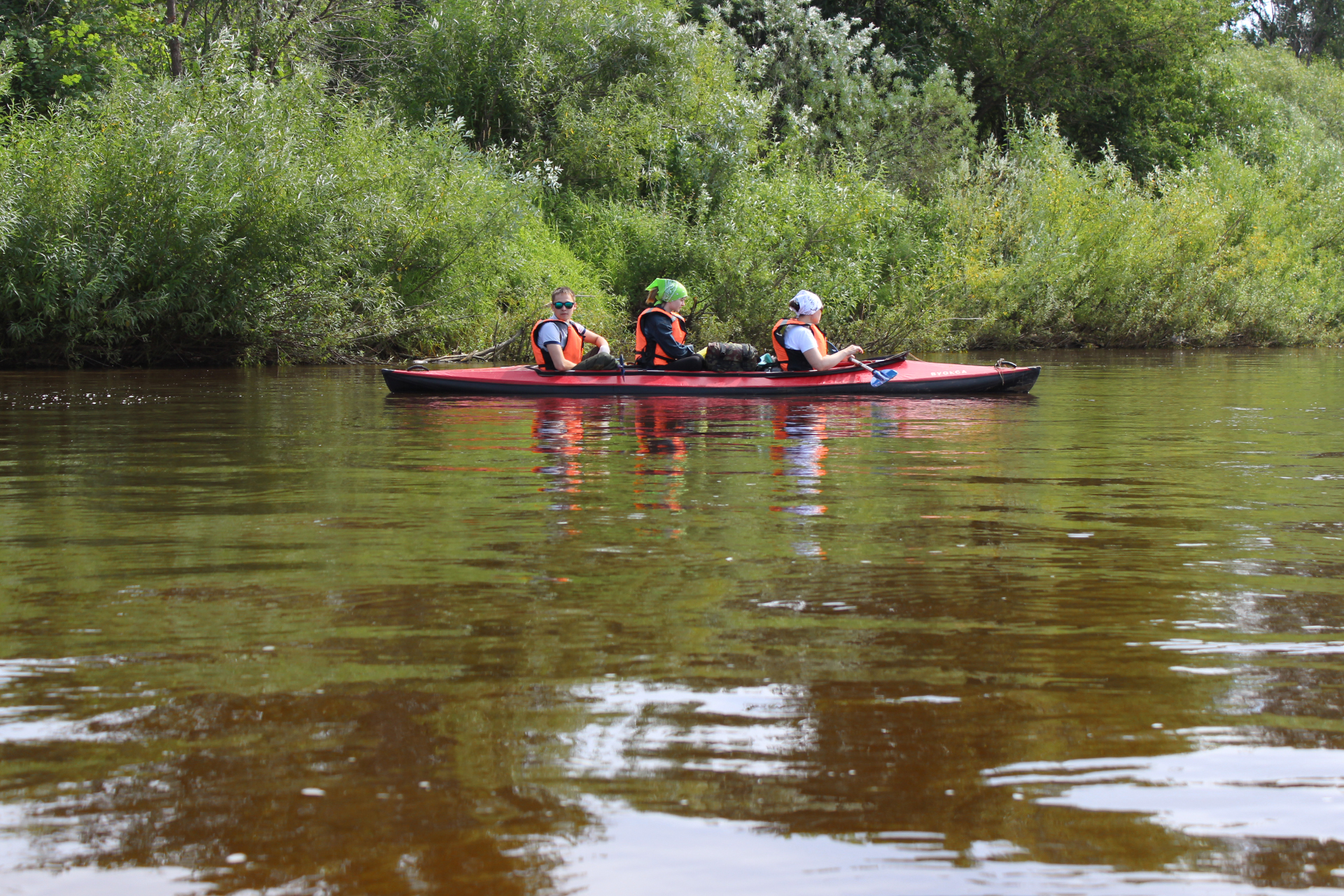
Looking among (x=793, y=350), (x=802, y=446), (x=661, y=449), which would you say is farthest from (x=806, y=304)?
(x=661, y=449)

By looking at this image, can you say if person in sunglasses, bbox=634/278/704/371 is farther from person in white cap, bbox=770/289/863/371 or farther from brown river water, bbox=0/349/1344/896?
brown river water, bbox=0/349/1344/896

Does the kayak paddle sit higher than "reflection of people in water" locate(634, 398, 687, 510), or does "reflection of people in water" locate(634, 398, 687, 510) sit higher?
the kayak paddle

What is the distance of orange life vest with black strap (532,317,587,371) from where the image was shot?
41.0 feet

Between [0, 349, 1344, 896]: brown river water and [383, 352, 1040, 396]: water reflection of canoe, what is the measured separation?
5.51 metres

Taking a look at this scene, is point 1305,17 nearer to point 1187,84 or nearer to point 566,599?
point 1187,84

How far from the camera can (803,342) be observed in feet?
39.4

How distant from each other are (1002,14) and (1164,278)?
9850mm

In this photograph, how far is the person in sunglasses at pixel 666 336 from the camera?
1230 cm

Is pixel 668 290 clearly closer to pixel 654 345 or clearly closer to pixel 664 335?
pixel 664 335

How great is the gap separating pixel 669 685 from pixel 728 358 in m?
9.52

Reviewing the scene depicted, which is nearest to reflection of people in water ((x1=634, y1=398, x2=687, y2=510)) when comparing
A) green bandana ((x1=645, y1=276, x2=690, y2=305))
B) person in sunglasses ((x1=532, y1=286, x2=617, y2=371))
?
person in sunglasses ((x1=532, y1=286, x2=617, y2=371))

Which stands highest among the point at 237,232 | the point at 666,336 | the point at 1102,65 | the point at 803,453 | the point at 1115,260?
the point at 1102,65

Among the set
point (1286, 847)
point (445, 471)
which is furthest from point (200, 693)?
point (445, 471)

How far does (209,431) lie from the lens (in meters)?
8.96
